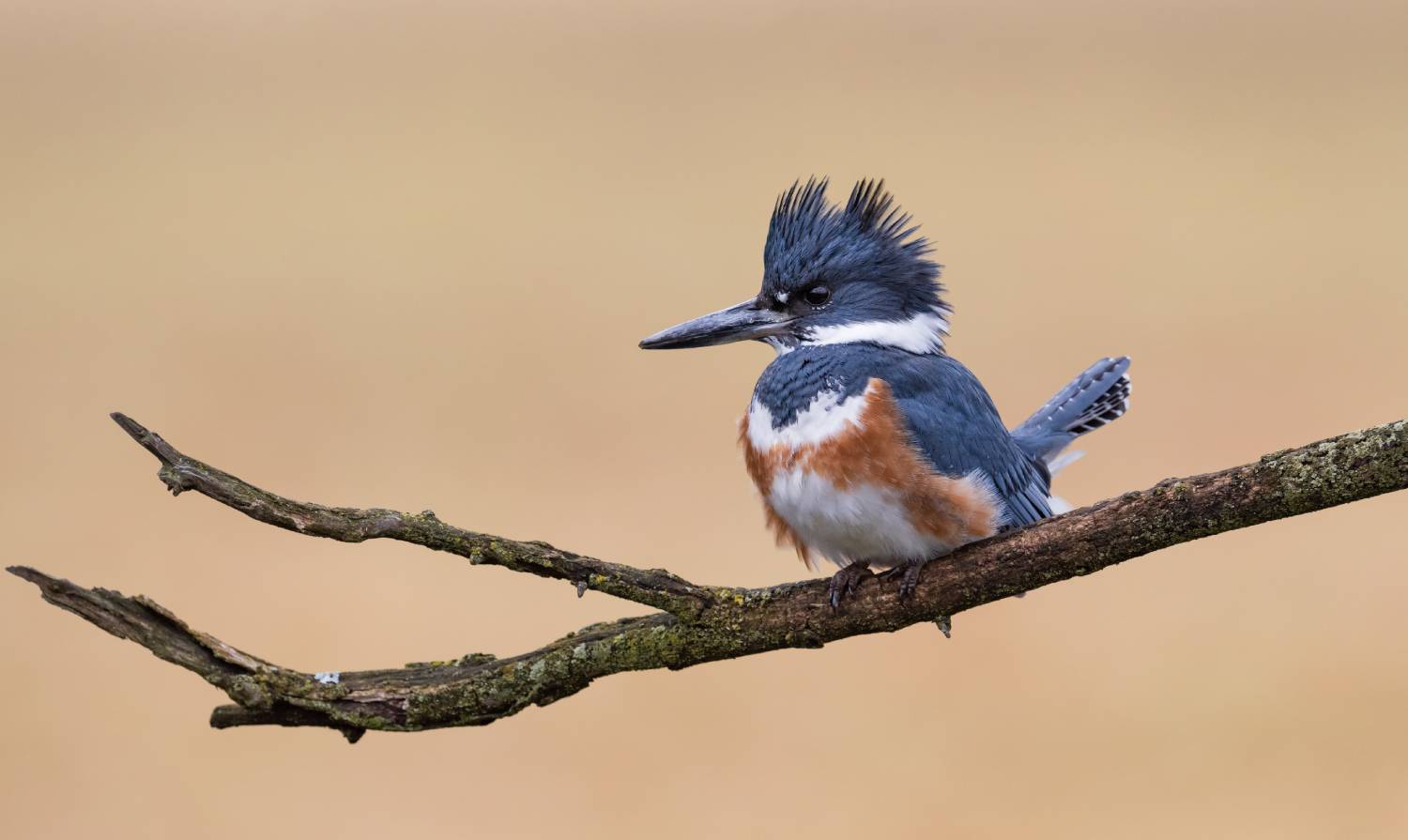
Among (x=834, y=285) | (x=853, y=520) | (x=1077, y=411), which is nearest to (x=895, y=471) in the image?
(x=853, y=520)

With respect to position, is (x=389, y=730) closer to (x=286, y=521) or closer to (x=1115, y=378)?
(x=286, y=521)

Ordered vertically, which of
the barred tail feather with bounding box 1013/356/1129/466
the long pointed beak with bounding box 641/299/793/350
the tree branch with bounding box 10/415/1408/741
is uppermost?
the long pointed beak with bounding box 641/299/793/350

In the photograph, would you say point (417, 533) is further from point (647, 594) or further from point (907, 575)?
point (907, 575)

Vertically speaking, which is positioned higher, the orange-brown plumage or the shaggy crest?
the shaggy crest

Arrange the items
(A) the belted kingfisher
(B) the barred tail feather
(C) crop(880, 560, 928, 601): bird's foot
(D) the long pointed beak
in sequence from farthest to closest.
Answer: (B) the barred tail feather → (D) the long pointed beak → (A) the belted kingfisher → (C) crop(880, 560, 928, 601): bird's foot

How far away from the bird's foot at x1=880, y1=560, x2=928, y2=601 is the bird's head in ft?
1.51

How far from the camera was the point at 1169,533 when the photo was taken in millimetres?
1557

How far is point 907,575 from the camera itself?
6.17 ft

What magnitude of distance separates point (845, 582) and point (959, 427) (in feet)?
1.16

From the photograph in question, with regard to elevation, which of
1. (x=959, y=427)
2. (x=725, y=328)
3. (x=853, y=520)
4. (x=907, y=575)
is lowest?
(x=907, y=575)

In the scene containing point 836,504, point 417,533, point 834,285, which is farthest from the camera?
point 834,285

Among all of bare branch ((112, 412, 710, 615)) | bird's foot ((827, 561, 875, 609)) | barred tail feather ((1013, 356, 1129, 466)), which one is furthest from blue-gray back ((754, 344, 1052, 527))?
bare branch ((112, 412, 710, 615))

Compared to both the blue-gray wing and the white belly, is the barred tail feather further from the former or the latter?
the white belly

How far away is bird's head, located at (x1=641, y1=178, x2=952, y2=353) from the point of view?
7.28 feet
